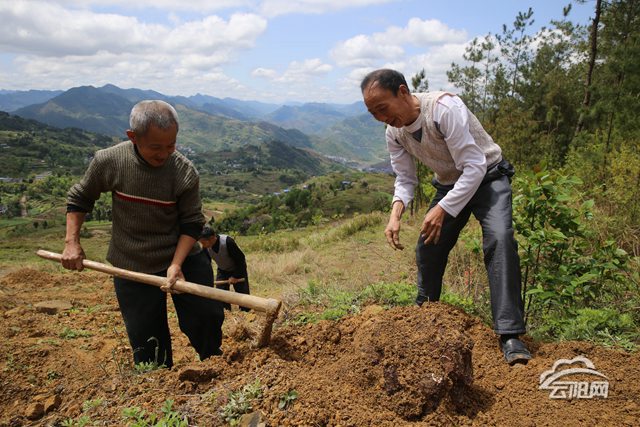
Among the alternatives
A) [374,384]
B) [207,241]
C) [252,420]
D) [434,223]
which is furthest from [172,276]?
[207,241]

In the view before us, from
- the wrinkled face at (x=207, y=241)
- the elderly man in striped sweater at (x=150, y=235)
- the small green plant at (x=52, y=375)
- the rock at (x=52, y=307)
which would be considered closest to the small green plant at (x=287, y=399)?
the elderly man in striped sweater at (x=150, y=235)

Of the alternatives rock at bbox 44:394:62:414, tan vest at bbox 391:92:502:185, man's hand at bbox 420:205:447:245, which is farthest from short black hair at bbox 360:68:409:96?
rock at bbox 44:394:62:414

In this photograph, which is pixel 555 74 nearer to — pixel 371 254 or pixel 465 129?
pixel 371 254

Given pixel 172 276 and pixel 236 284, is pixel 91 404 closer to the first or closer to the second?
pixel 172 276

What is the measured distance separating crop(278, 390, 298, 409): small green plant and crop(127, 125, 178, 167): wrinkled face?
150cm

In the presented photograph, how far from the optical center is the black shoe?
2.22 meters

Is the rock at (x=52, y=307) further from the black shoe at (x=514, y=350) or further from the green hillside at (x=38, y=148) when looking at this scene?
the green hillside at (x=38, y=148)

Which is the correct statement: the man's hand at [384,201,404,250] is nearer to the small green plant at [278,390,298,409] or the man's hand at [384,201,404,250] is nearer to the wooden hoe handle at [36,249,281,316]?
the wooden hoe handle at [36,249,281,316]

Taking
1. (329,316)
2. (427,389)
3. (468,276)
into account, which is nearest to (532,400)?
(427,389)

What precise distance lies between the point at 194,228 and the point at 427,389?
1774mm

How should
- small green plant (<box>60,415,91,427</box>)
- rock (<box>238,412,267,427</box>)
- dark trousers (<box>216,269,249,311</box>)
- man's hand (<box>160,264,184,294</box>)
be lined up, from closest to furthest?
rock (<box>238,412,267,427</box>)
small green plant (<box>60,415,91,427</box>)
man's hand (<box>160,264,184,294</box>)
dark trousers (<box>216,269,249,311</box>)

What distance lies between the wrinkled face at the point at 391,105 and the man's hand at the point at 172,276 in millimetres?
1534

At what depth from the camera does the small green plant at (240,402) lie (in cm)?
183

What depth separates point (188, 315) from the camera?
2.87 meters
